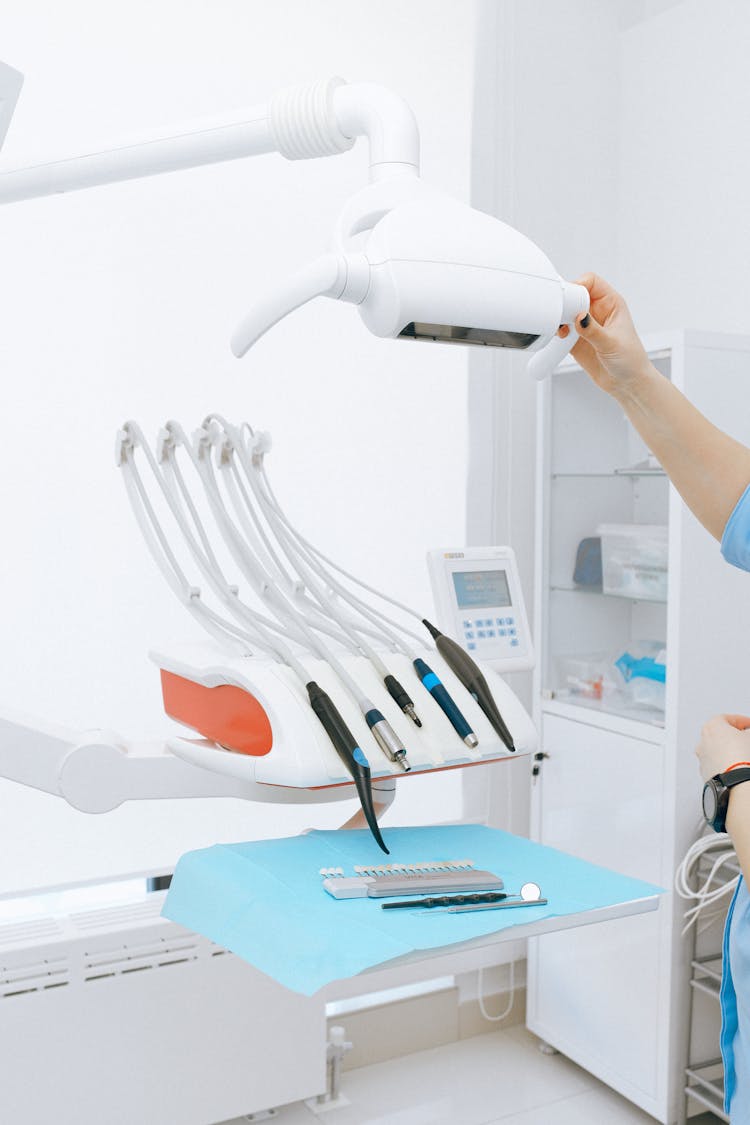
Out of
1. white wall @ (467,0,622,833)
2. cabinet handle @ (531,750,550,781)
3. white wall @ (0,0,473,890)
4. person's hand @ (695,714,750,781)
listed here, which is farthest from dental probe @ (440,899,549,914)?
white wall @ (467,0,622,833)

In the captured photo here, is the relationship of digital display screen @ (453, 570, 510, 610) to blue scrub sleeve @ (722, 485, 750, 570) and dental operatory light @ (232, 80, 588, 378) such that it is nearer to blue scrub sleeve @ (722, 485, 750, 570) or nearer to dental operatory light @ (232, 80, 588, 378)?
blue scrub sleeve @ (722, 485, 750, 570)

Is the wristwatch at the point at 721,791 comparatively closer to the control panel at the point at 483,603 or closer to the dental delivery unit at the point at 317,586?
the dental delivery unit at the point at 317,586

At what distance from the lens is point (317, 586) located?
1.24 meters

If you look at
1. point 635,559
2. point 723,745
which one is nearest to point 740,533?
point 723,745

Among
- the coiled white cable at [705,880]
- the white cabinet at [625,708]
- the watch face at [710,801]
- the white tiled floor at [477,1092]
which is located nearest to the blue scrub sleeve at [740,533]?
the watch face at [710,801]

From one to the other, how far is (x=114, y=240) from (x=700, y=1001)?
2.21 meters

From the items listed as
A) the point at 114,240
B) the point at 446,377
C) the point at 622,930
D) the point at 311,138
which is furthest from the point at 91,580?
the point at 311,138

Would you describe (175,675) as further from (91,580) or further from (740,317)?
(740,317)

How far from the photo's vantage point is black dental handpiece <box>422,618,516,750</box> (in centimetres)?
108

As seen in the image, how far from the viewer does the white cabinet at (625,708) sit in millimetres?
2426

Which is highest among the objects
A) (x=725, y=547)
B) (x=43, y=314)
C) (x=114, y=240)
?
(x=114, y=240)

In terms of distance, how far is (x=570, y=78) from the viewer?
306 cm

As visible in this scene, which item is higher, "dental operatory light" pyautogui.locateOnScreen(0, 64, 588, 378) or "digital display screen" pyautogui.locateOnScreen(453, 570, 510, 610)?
"dental operatory light" pyautogui.locateOnScreen(0, 64, 588, 378)

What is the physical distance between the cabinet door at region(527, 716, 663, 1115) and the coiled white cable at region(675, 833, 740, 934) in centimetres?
8
